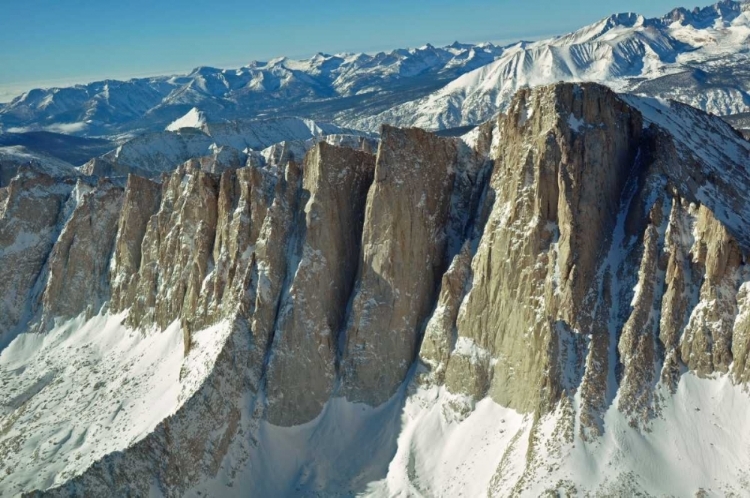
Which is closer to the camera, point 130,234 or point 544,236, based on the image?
point 544,236

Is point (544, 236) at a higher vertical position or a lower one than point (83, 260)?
higher

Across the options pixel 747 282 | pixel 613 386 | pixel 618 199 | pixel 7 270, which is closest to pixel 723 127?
pixel 618 199

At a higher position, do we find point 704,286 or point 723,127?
point 723,127

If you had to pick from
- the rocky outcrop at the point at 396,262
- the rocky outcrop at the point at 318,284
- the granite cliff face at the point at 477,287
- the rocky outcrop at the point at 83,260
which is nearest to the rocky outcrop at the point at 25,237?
the rocky outcrop at the point at 83,260

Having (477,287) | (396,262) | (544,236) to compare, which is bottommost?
(477,287)

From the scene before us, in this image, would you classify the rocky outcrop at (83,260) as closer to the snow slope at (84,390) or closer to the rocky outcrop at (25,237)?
the snow slope at (84,390)

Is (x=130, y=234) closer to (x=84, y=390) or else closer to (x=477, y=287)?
(x=84, y=390)

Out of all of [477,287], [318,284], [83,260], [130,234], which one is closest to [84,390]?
[130,234]

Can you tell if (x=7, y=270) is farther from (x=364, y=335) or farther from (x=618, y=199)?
(x=618, y=199)
